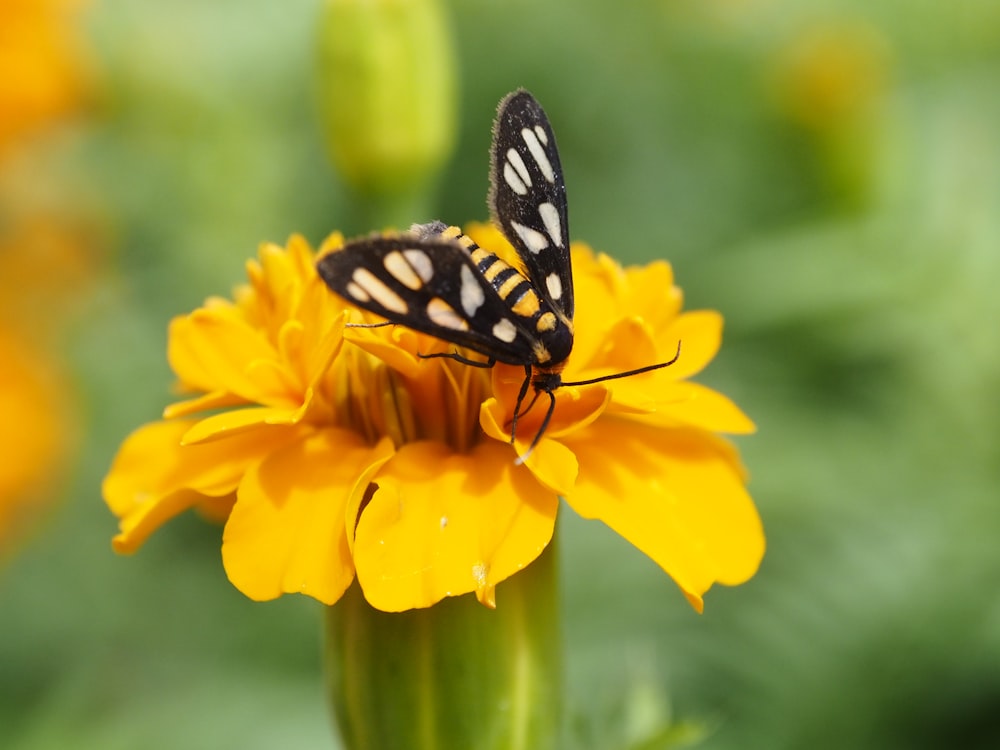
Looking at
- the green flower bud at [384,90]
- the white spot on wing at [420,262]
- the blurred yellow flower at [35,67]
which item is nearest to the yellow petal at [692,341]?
the white spot on wing at [420,262]

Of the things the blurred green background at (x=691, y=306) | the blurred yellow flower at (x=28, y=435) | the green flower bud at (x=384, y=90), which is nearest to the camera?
the green flower bud at (x=384, y=90)

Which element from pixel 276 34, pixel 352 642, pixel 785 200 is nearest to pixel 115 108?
pixel 276 34

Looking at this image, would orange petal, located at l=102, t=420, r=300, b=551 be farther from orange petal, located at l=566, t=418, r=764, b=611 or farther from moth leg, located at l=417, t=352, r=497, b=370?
orange petal, located at l=566, t=418, r=764, b=611

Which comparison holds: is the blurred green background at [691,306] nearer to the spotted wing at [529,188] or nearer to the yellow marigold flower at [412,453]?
the yellow marigold flower at [412,453]

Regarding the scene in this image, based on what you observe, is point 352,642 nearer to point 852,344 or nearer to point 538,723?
point 538,723

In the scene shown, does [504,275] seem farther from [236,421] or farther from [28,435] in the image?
[28,435]

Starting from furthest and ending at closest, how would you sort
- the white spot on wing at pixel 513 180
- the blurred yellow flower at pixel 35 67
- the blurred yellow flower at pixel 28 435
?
the blurred yellow flower at pixel 35 67 < the blurred yellow flower at pixel 28 435 < the white spot on wing at pixel 513 180

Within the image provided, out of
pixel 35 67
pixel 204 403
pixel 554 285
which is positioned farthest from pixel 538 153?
pixel 35 67
